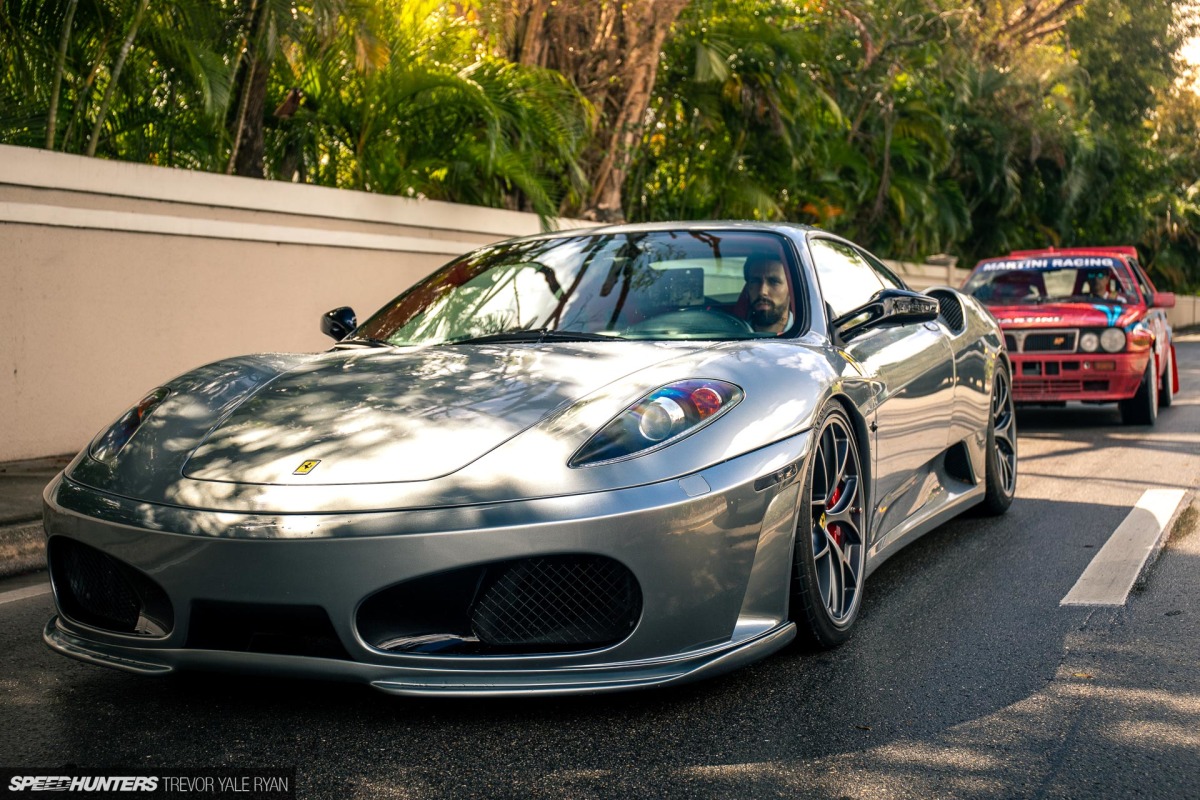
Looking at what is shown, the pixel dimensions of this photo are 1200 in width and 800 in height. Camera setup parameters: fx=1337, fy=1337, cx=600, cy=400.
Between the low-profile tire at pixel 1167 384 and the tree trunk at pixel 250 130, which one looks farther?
the low-profile tire at pixel 1167 384

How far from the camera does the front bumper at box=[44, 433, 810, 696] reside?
10.3 ft

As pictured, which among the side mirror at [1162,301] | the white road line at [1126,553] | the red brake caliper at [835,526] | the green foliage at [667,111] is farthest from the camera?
the side mirror at [1162,301]

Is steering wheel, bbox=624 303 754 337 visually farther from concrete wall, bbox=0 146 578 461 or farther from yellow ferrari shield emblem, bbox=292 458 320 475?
concrete wall, bbox=0 146 578 461

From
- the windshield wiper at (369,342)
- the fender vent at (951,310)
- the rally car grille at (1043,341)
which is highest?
the fender vent at (951,310)

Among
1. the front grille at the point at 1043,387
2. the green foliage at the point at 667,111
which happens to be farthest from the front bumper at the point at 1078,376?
the green foliage at the point at 667,111

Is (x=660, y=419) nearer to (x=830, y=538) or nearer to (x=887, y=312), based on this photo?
(x=830, y=538)

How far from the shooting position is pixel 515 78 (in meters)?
11.4

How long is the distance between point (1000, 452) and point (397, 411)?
13.2 feet

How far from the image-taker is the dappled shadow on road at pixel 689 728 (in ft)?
9.80

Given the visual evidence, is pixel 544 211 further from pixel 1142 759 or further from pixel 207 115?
pixel 1142 759

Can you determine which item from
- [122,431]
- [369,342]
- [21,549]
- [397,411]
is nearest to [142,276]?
[21,549]

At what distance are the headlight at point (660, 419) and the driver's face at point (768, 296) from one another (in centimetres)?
80

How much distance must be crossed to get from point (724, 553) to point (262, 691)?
1.31 meters

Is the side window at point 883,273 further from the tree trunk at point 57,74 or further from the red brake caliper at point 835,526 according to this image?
the tree trunk at point 57,74
